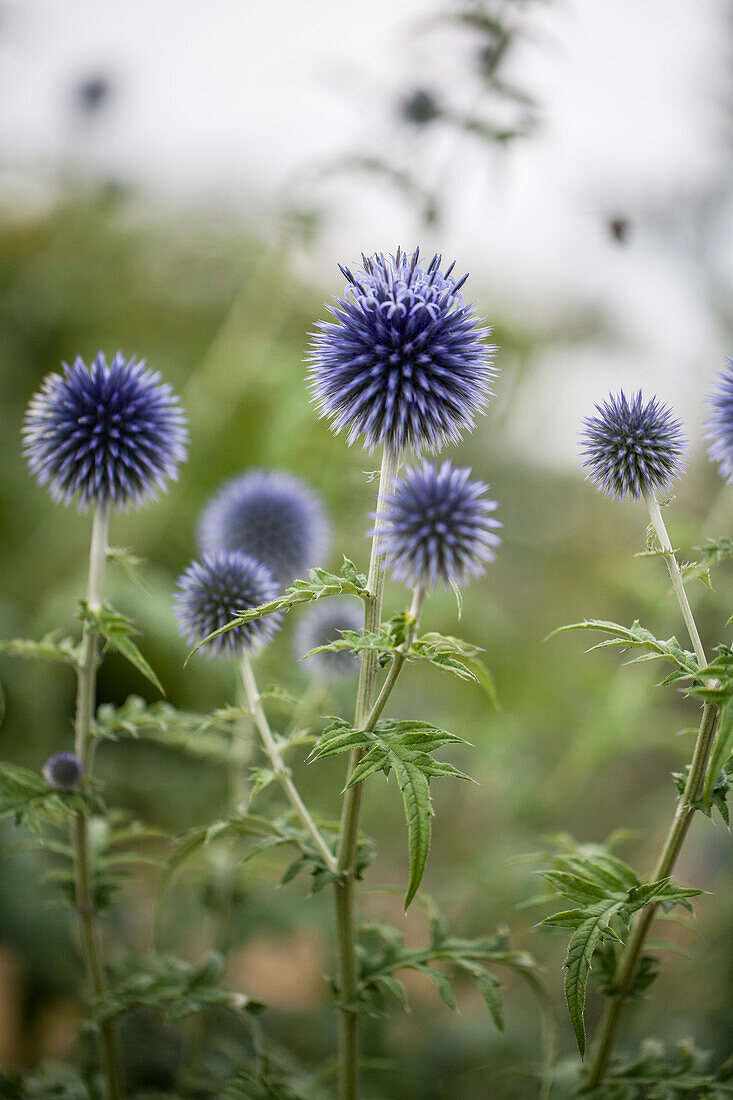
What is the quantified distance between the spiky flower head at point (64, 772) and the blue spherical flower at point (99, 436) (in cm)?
43

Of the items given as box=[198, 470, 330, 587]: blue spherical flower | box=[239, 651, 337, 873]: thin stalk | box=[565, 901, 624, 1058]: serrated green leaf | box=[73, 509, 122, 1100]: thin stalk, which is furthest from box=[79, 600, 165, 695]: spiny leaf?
box=[565, 901, 624, 1058]: serrated green leaf

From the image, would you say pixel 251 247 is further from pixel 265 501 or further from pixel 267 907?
pixel 267 907

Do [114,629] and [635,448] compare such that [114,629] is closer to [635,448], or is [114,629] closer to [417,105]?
[635,448]

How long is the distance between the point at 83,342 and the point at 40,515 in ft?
3.42

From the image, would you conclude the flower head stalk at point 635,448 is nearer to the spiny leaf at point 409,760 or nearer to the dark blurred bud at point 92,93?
the spiny leaf at point 409,760

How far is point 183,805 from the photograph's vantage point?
267 centimetres

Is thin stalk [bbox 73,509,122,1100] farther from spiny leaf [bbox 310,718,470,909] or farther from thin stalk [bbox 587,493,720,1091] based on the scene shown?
thin stalk [bbox 587,493,720,1091]

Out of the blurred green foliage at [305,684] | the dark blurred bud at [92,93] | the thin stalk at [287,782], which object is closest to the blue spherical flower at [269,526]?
the blurred green foliage at [305,684]

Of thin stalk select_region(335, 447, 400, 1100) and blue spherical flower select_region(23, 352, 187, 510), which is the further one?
blue spherical flower select_region(23, 352, 187, 510)

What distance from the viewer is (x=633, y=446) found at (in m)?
1.15

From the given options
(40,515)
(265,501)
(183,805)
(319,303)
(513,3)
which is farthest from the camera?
(40,515)

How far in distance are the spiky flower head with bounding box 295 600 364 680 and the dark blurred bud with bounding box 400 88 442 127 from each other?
57.2 inches

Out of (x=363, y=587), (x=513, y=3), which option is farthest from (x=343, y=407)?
(x=513, y=3)

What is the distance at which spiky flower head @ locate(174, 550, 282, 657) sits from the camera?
1417 millimetres
